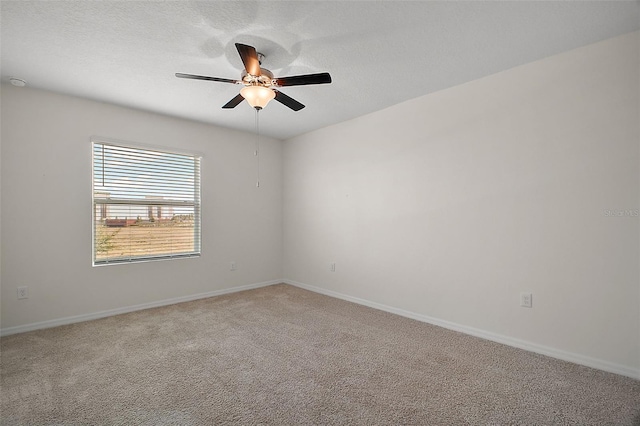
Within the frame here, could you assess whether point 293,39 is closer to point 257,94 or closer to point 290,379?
point 257,94

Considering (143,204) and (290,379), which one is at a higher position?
(143,204)

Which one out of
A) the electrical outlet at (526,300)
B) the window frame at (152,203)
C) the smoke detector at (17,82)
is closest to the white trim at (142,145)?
the window frame at (152,203)

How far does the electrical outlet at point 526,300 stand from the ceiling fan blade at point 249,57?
9.37ft

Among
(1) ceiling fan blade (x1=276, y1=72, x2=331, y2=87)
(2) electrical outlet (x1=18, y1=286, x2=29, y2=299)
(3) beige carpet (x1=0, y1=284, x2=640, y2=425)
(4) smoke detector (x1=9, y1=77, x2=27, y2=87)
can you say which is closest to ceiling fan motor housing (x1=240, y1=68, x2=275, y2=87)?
(1) ceiling fan blade (x1=276, y1=72, x2=331, y2=87)

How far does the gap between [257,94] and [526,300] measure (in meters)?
2.84

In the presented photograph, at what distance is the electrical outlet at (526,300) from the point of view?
2.65m

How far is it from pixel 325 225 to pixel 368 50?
261 cm

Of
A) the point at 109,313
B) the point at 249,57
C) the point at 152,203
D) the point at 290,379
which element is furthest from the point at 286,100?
the point at 109,313

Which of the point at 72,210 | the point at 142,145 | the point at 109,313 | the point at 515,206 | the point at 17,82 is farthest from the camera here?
the point at 142,145

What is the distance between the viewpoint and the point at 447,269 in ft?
10.5

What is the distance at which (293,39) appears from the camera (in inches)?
89.6

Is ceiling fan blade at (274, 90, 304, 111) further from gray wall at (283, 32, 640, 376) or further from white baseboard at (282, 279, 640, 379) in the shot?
white baseboard at (282, 279, 640, 379)

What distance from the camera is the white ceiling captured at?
6.42 ft

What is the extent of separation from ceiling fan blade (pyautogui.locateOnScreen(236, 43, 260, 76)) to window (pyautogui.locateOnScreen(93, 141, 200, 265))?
2.41 meters
